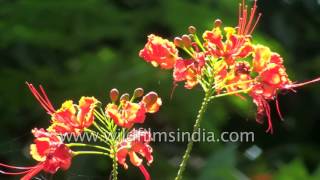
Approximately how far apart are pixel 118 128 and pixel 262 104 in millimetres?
323

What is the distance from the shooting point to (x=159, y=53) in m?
1.76

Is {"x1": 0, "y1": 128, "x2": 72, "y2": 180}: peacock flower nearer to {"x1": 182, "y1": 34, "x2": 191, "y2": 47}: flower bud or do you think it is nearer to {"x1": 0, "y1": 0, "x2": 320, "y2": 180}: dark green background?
{"x1": 182, "y1": 34, "x2": 191, "y2": 47}: flower bud

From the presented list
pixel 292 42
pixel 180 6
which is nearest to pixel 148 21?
pixel 180 6

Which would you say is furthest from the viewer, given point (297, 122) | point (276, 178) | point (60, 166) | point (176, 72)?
point (297, 122)

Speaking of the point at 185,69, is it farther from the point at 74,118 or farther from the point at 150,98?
the point at 74,118

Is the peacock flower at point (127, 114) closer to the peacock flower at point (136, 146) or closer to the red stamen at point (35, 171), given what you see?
the peacock flower at point (136, 146)

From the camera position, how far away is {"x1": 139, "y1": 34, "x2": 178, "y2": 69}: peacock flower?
1.76 metres

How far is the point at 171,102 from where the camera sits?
14.9 ft

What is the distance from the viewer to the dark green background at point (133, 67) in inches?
161

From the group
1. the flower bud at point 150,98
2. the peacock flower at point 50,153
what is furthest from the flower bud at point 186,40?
the peacock flower at point 50,153

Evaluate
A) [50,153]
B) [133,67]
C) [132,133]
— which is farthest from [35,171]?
[133,67]

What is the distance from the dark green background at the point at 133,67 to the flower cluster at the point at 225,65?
188 cm

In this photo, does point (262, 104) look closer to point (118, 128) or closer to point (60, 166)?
point (118, 128)

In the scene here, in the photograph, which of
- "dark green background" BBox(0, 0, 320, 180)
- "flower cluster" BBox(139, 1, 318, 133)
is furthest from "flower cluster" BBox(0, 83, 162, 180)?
"dark green background" BBox(0, 0, 320, 180)
